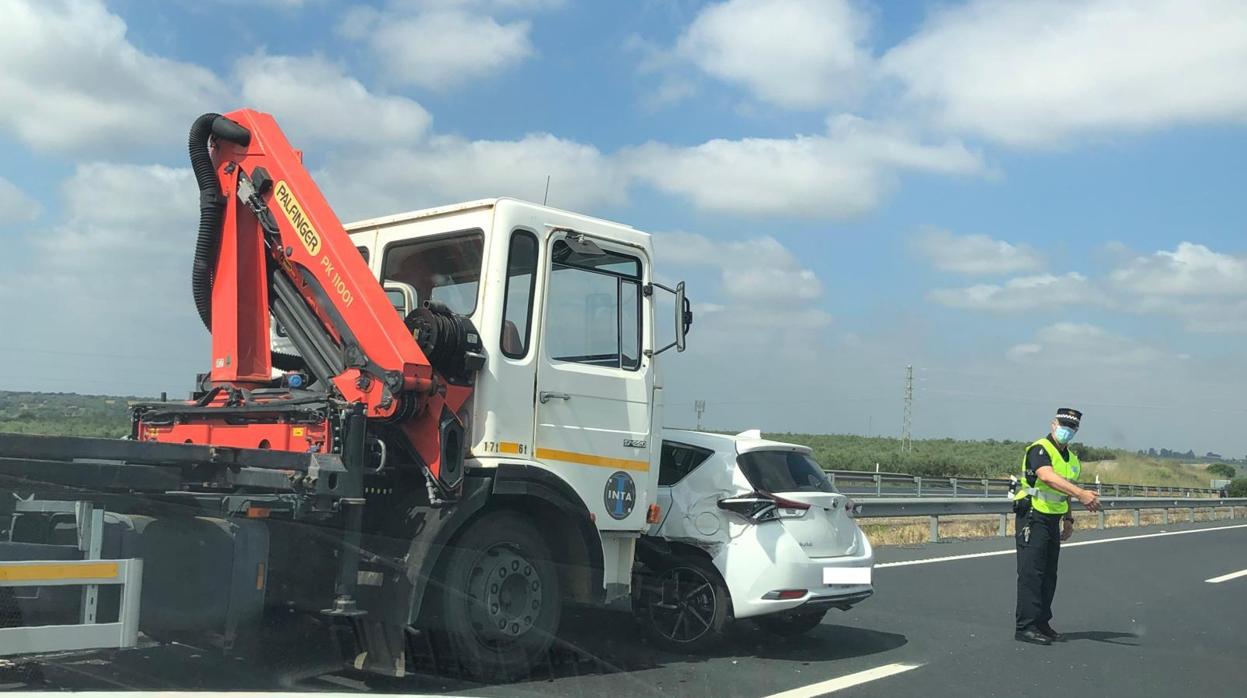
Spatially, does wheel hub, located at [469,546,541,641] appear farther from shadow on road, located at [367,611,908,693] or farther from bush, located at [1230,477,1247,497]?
bush, located at [1230,477,1247,497]

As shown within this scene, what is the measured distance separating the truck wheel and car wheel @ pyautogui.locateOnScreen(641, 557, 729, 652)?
4.35 feet

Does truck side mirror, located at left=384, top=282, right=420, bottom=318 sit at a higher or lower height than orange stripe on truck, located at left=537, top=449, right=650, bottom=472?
higher

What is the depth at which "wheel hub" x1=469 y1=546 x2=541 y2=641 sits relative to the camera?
21.6ft

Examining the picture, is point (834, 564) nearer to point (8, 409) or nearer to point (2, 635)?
point (2, 635)

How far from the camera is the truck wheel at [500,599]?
21.2 feet

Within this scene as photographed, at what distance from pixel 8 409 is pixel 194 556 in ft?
12.5

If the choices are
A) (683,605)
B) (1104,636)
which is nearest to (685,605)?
(683,605)

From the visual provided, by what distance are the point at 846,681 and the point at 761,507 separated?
1.28 m

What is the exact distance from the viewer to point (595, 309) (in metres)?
7.38

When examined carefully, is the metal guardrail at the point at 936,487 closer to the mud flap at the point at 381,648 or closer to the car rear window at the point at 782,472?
the car rear window at the point at 782,472

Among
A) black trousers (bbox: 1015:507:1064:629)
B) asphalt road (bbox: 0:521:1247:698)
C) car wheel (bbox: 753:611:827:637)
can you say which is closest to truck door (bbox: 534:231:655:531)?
asphalt road (bbox: 0:521:1247:698)

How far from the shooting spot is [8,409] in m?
8.37

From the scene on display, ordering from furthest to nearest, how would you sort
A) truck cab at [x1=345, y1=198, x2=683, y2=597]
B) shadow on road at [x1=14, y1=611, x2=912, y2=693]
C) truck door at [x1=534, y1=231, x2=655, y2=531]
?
truck door at [x1=534, y1=231, x2=655, y2=531] → truck cab at [x1=345, y1=198, x2=683, y2=597] → shadow on road at [x1=14, y1=611, x2=912, y2=693]

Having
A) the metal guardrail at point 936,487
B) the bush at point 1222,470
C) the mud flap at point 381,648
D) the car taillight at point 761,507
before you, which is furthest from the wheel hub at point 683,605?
the bush at point 1222,470
